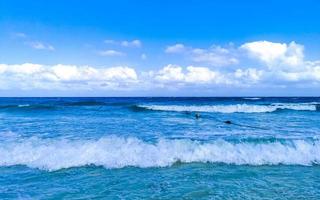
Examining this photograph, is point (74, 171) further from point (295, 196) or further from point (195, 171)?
point (295, 196)

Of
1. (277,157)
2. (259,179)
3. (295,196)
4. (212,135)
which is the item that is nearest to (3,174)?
(259,179)

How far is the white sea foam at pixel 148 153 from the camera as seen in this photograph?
9617mm

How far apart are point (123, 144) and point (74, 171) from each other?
2.61m

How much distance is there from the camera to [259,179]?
7945mm

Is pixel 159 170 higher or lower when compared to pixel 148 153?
lower

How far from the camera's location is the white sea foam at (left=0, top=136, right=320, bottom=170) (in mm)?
9617

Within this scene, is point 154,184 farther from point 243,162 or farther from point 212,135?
point 212,135

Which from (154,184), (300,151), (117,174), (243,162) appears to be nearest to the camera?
(154,184)

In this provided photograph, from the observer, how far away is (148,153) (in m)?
10.3

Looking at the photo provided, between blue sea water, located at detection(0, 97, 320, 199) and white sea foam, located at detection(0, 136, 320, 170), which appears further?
white sea foam, located at detection(0, 136, 320, 170)

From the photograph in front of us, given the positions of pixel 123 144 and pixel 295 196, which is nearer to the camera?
pixel 295 196

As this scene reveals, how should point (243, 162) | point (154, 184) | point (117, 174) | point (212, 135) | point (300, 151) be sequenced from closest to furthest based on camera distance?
1. point (154, 184)
2. point (117, 174)
3. point (243, 162)
4. point (300, 151)
5. point (212, 135)

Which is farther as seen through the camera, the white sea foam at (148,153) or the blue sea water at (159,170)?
the white sea foam at (148,153)

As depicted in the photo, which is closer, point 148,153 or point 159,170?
point 159,170
